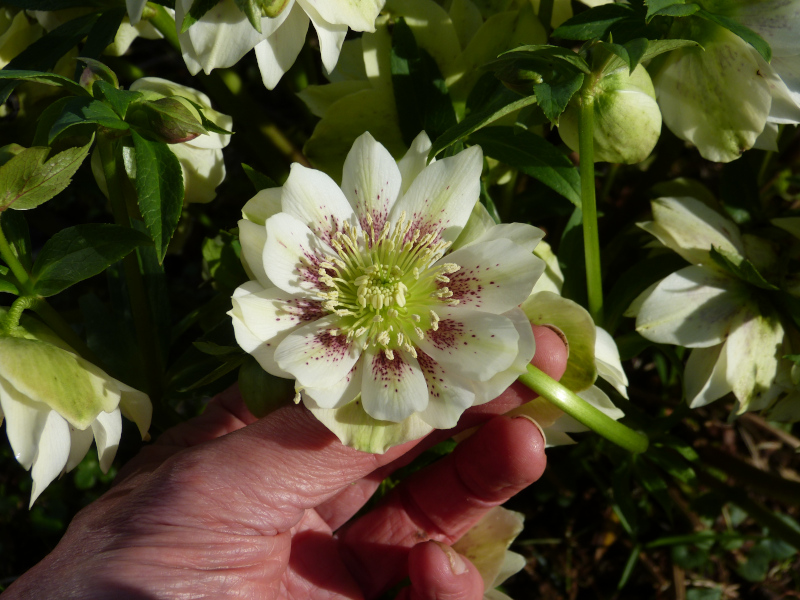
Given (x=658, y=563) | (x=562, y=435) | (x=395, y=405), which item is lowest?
(x=658, y=563)

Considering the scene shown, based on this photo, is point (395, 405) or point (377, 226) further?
point (377, 226)

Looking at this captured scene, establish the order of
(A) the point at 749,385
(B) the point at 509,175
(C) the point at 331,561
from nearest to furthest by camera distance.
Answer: (A) the point at 749,385, (B) the point at 509,175, (C) the point at 331,561

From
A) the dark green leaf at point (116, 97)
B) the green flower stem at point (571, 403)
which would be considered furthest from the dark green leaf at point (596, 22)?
the dark green leaf at point (116, 97)

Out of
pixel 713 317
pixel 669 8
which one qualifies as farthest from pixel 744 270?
pixel 669 8

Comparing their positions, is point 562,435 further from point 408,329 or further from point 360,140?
point 360,140

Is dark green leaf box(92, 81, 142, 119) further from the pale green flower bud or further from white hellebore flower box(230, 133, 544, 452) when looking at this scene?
the pale green flower bud

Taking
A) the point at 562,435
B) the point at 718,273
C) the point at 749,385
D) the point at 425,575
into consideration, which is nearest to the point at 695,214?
the point at 718,273
